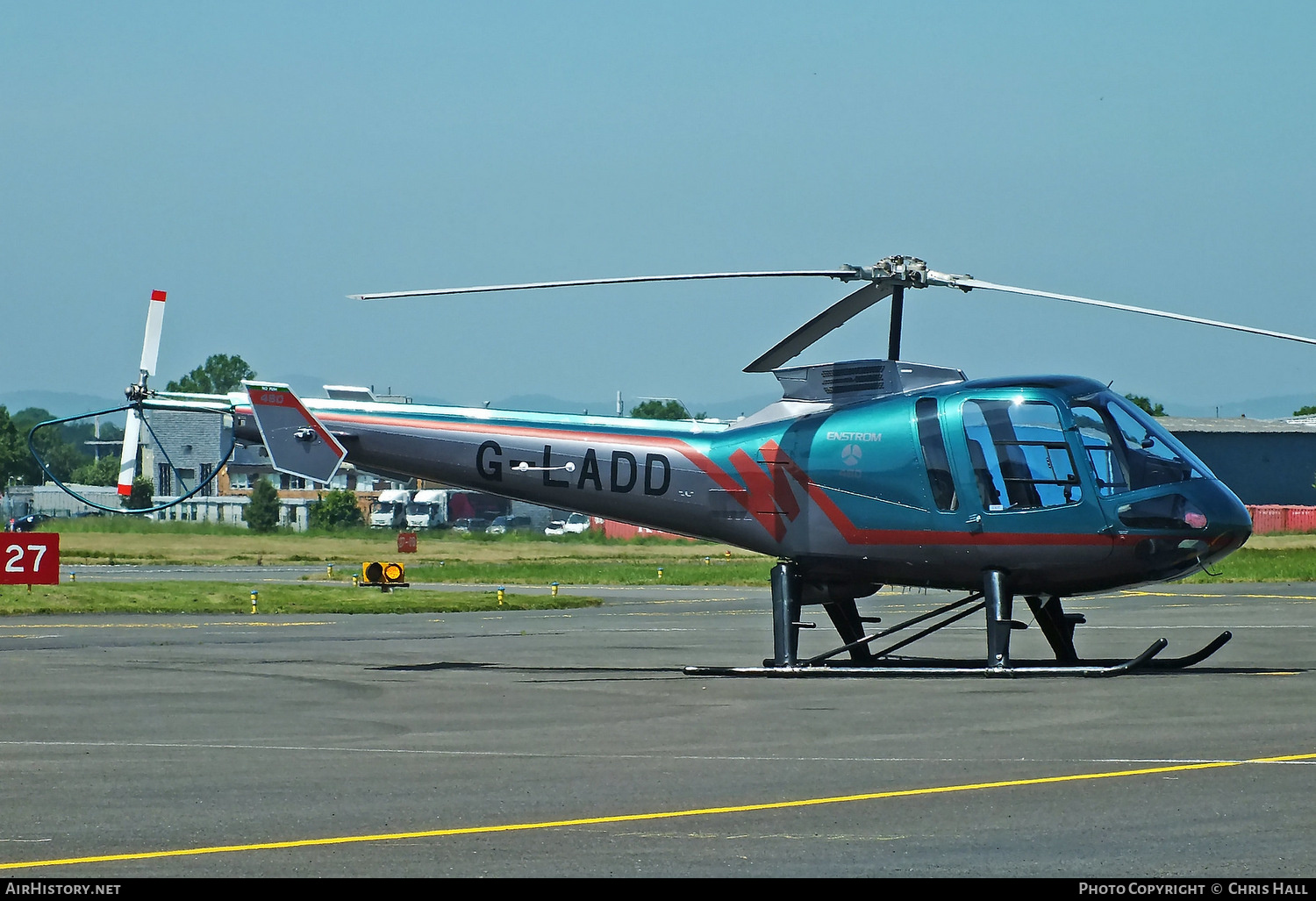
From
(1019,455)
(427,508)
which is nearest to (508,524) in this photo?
(427,508)

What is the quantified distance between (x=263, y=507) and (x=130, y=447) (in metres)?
76.4

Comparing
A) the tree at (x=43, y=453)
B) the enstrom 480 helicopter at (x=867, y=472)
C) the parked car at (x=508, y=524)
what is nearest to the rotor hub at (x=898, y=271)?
the enstrom 480 helicopter at (x=867, y=472)

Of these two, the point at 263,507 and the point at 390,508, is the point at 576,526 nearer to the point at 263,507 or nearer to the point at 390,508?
the point at 390,508

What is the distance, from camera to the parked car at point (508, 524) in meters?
93.2

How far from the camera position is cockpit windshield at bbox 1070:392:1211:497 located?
18047 millimetres

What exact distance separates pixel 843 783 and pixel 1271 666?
11.0 meters

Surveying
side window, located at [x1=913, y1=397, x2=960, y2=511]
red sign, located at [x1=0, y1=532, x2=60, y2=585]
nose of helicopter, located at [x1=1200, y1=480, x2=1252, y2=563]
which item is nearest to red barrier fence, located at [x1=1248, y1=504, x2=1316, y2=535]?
red sign, located at [x1=0, y1=532, x2=60, y2=585]

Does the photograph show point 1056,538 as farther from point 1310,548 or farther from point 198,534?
point 198,534

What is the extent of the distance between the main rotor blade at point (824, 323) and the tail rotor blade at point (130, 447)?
29.3 feet

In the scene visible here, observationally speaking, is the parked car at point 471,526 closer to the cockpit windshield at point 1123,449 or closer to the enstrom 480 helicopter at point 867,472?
the enstrom 480 helicopter at point 867,472

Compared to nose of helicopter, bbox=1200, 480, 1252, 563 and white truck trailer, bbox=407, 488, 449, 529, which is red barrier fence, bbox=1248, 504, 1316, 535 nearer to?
white truck trailer, bbox=407, 488, 449, 529

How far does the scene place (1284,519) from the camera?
93.4 m

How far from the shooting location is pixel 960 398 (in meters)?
18.7

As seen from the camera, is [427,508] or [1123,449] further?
[427,508]
